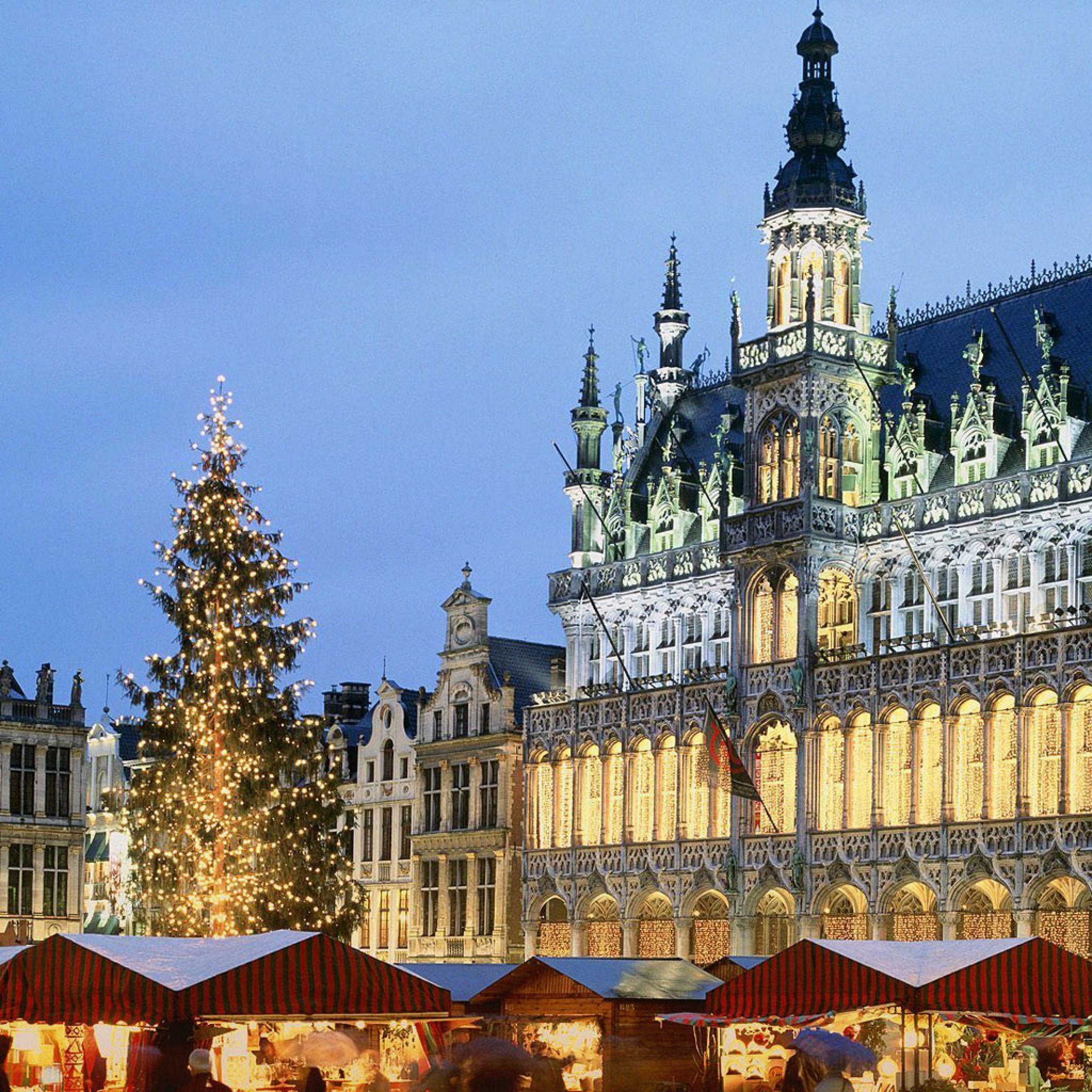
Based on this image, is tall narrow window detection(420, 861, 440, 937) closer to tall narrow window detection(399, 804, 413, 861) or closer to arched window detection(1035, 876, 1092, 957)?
tall narrow window detection(399, 804, 413, 861)

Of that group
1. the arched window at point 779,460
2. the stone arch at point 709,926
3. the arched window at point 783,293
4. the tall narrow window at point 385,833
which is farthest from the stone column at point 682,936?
the tall narrow window at point 385,833

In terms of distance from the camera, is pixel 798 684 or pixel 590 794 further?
pixel 590 794

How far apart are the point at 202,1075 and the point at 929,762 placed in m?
36.8

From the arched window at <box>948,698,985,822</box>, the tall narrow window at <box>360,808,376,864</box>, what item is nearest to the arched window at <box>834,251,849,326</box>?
the arched window at <box>948,698,985,822</box>

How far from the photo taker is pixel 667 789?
211 feet

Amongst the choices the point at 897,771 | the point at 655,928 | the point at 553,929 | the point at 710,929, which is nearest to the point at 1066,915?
the point at 897,771

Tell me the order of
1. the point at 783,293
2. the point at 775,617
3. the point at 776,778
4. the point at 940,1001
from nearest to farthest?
the point at 940,1001
the point at 776,778
the point at 775,617
the point at 783,293

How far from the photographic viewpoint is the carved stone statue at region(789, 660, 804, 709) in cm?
5969

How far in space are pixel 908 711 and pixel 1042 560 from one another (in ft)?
15.9

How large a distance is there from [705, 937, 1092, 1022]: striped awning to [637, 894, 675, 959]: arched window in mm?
32920

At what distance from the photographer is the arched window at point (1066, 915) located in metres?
52.2

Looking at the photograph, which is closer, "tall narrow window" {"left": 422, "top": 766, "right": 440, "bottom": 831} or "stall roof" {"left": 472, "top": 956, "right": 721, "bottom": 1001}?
"stall roof" {"left": 472, "top": 956, "right": 721, "bottom": 1001}

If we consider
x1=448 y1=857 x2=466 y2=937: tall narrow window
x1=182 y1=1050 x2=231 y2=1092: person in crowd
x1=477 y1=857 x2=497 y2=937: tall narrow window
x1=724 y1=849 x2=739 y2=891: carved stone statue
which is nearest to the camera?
x1=182 y1=1050 x2=231 y2=1092: person in crowd

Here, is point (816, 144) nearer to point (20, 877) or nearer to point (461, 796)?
point (461, 796)
